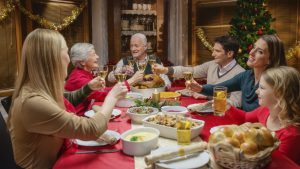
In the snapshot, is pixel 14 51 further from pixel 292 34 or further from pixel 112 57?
pixel 292 34

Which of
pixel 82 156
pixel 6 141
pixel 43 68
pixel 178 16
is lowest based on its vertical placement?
pixel 82 156

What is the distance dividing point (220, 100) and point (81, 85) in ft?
4.43

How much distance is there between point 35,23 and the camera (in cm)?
477

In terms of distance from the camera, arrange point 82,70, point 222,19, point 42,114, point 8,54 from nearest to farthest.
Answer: point 42,114 → point 82,70 → point 8,54 → point 222,19

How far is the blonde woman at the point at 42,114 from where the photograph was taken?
1414 millimetres

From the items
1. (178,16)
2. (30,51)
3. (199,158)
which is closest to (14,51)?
(178,16)

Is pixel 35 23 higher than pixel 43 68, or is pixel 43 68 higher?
pixel 35 23

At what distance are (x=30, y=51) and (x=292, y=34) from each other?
4.24 meters

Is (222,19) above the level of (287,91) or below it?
above

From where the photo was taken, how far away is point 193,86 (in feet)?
8.61

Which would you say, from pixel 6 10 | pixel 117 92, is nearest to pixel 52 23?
pixel 6 10

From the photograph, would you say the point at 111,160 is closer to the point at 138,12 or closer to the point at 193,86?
the point at 193,86

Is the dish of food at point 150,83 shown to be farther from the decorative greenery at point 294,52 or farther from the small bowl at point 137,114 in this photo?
the decorative greenery at point 294,52

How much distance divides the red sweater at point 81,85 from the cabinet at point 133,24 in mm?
2356
